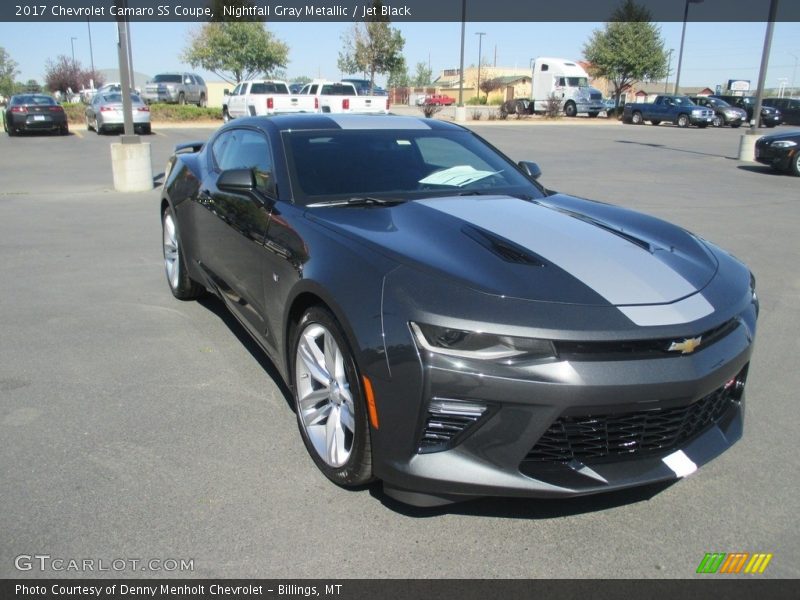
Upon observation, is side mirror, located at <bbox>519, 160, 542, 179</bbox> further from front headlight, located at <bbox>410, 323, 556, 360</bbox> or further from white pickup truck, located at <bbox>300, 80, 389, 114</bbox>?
white pickup truck, located at <bbox>300, 80, 389, 114</bbox>

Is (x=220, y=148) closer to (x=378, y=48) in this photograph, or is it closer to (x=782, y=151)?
(x=782, y=151)

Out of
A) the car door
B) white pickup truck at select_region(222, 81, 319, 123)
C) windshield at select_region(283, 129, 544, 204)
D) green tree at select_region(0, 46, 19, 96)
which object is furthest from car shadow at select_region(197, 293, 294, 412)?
green tree at select_region(0, 46, 19, 96)

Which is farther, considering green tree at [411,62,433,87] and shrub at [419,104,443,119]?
green tree at [411,62,433,87]

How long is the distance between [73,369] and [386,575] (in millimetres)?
2817

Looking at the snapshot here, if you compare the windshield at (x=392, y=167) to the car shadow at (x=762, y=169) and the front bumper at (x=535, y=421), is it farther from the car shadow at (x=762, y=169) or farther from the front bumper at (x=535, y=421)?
the car shadow at (x=762, y=169)

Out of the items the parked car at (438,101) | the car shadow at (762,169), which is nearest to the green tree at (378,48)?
the parked car at (438,101)

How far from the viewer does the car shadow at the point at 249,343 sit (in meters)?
4.07

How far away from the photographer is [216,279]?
466cm

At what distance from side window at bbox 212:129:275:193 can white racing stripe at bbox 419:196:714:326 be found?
3.17 feet

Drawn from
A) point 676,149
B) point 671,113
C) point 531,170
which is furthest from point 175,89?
point 531,170

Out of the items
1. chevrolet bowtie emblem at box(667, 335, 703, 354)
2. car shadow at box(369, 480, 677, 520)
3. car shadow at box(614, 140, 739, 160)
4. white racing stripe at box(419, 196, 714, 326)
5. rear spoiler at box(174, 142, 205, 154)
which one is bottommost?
car shadow at box(369, 480, 677, 520)

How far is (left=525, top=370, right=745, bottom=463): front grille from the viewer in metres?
2.44
